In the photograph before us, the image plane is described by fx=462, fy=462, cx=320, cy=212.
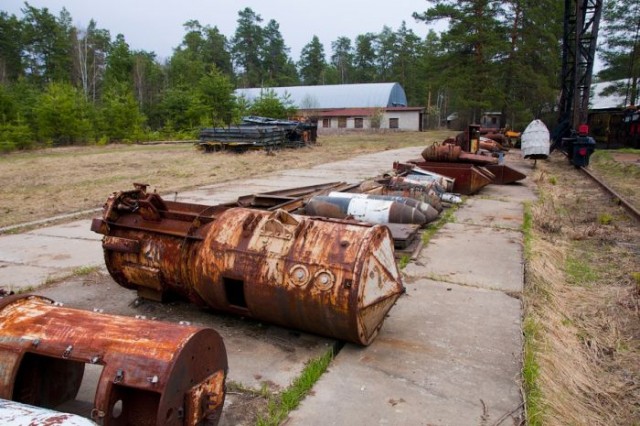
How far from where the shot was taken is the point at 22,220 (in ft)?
24.3

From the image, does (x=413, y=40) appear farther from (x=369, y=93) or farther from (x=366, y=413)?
(x=366, y=413)

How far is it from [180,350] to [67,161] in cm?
1851

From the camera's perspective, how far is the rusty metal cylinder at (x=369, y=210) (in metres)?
5.84

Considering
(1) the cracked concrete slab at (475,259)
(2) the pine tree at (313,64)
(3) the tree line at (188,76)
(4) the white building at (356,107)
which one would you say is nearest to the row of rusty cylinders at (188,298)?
(1) the cracked concrete slab at (475,259)

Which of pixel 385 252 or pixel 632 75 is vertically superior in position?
pixel 632 75

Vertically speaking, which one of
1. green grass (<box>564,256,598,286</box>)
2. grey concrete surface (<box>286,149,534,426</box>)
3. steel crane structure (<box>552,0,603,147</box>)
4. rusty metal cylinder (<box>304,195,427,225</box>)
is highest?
steel crane structure (<box>552,0,603,147</box>)

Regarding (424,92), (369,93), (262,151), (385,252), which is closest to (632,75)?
(369,93)

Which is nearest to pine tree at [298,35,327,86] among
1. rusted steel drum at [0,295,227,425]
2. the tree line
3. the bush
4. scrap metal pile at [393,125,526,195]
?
the tree line

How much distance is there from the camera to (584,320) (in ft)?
12.8

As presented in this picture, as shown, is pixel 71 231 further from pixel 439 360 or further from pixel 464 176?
pixel 464 176

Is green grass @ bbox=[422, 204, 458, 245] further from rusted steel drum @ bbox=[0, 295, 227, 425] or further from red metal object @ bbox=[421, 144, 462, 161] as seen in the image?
rusted steel drum @ bbox=[0, 295, 227, 425]

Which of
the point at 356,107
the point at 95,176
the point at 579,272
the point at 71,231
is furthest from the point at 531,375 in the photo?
the point at 356,107

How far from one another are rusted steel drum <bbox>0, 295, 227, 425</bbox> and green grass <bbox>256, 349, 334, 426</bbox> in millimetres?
369

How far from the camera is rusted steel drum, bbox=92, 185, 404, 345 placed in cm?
285
